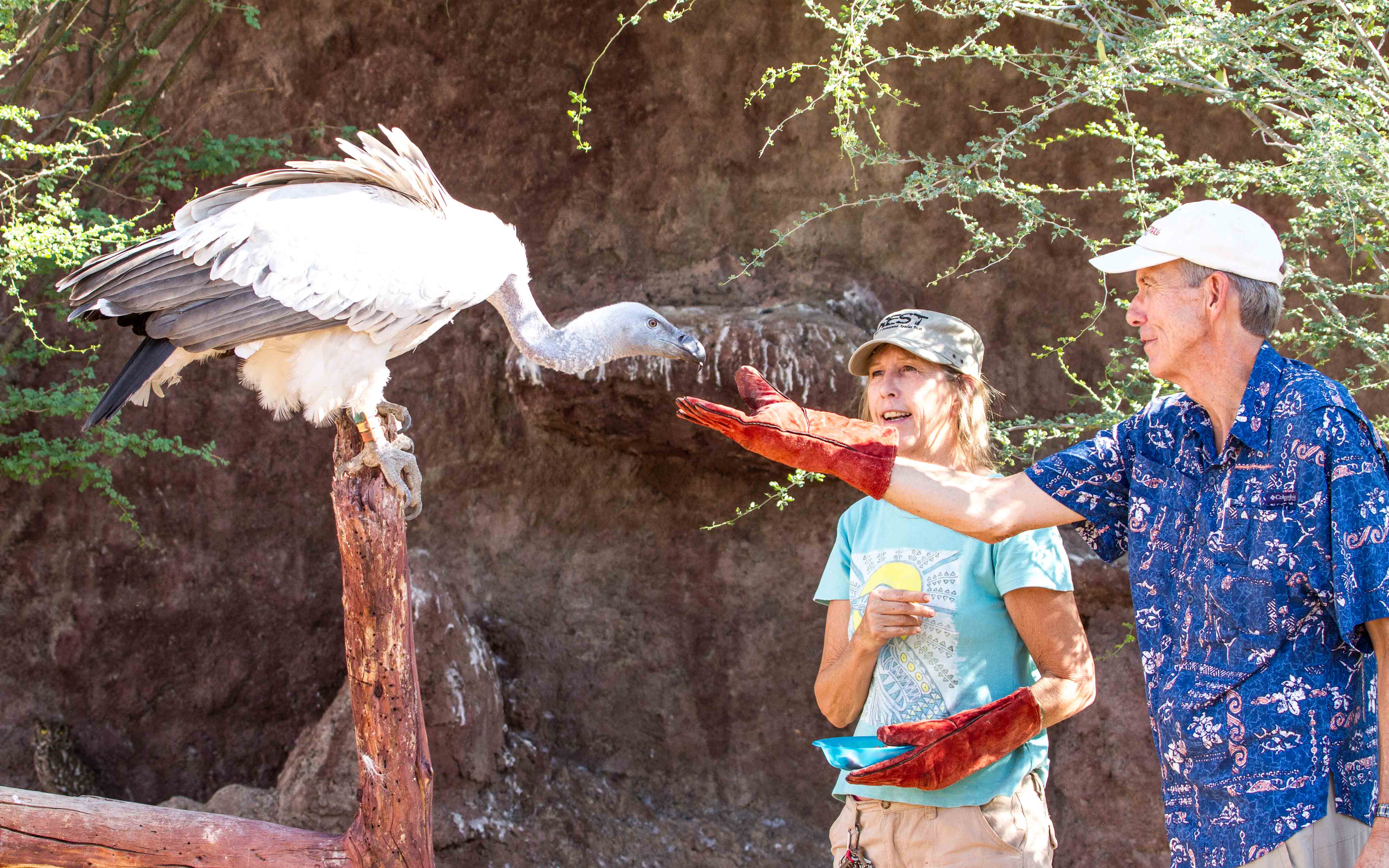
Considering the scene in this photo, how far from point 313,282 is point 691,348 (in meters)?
1.18

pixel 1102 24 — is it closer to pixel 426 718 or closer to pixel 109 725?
pixel 426 718

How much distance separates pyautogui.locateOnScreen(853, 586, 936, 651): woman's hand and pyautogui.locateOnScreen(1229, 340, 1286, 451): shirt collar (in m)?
0.75

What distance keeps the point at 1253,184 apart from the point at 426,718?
14.3ft

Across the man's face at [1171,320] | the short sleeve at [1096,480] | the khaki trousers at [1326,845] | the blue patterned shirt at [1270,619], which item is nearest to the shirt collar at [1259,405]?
the blue patterned shirt at [1270,619]

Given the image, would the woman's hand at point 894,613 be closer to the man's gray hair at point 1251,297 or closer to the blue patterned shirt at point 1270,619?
the blue patterned shirt at point 1270,619

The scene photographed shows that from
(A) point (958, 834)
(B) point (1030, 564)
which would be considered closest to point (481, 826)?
(A) point (958, 834)

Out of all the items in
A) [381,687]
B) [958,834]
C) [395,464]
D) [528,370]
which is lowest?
[958,834]

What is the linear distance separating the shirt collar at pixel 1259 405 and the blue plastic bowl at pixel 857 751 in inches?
36.6

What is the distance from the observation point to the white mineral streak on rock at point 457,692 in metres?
4.75

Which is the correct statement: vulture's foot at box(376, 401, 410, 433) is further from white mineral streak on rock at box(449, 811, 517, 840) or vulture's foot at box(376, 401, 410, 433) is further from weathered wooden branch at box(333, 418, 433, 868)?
white mineral streak on rock at box(449, 811, 517, 840)

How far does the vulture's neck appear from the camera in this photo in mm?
3406

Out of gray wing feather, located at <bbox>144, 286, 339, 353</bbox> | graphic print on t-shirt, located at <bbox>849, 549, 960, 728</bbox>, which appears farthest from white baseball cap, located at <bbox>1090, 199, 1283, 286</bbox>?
gray wing feather, located at <bbox>144, 286, 339, 353</bbox>

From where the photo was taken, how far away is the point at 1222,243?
193 cm

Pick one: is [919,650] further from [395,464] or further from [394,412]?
[394,412]
